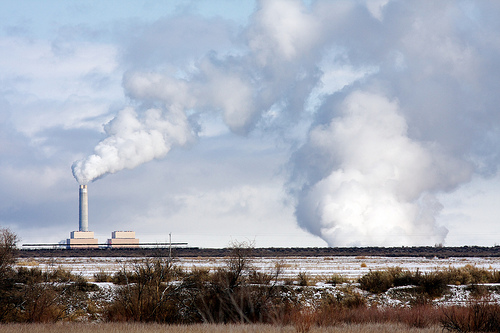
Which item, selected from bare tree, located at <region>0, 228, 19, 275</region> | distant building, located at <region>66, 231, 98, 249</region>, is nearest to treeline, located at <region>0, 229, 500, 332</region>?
bare tree, located at <region>0, 228, 19, 275</region>

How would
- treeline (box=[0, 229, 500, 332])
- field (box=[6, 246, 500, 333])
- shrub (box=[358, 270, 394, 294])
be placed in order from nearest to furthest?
field (box=[6, 246, 500, 333])
treeline (box=[0, 229, 500, 332])
shrub (box=[358, 270, 394, 294])

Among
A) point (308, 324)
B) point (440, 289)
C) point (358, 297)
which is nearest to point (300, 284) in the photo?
point (358, 297)

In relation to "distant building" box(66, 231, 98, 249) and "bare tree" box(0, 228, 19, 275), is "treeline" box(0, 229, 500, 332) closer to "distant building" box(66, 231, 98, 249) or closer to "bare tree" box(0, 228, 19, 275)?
"bare tree" box(0, 228, 19, 275)

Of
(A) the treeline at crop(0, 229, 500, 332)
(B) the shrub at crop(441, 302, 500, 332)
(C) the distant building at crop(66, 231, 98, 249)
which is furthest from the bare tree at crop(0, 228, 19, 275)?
(C) the distant building at crop(66, 231, 98, 249)

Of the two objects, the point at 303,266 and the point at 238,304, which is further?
the point at 303,266

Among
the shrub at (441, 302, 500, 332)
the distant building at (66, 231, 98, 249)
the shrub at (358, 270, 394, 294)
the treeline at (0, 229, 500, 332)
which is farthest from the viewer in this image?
the distant building at (66, 231, 98, 249)

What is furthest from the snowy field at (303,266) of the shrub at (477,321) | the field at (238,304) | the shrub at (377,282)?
the shrub at (477,321)

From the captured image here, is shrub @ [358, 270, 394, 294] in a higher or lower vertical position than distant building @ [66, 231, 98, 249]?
lower

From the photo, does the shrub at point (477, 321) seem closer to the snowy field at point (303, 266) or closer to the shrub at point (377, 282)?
the shrub at point (377, 282)

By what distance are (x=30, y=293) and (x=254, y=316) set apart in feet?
42.2

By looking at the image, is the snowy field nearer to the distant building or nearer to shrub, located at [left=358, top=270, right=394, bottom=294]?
shrub, located at [left=358, top=270, right=394, bottom=294]

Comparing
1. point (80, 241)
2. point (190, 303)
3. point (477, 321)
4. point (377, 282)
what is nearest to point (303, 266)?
point (377, 282)

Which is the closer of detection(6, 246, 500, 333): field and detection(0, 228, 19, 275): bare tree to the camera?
detection(6, 246, 500, 333): field

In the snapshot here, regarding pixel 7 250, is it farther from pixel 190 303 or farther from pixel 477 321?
pixel 477 321
